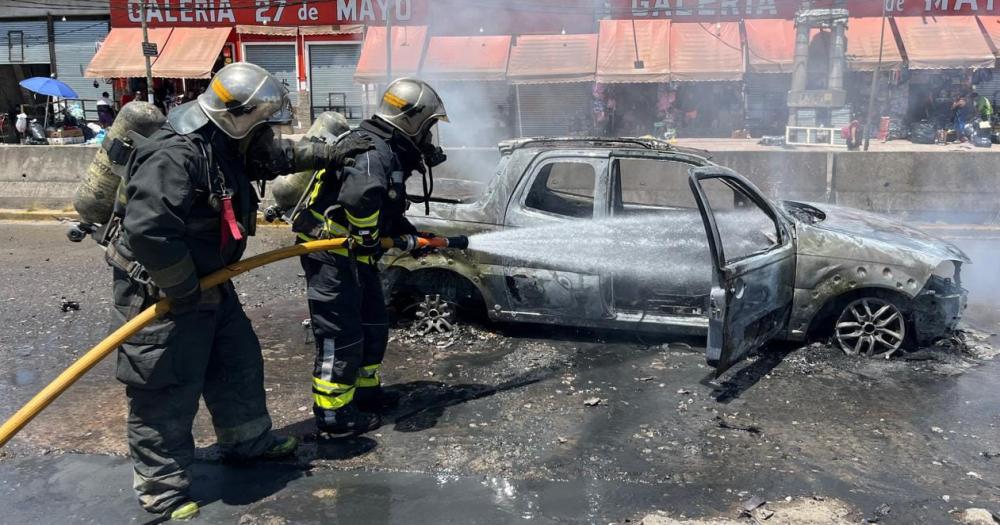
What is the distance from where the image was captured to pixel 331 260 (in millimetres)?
4211

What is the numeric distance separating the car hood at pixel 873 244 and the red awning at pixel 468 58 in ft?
60.8

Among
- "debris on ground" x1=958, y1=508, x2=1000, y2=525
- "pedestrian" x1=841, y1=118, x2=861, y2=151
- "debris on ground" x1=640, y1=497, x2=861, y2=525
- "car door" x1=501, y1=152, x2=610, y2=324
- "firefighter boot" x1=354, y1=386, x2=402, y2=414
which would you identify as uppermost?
"pedestrian" x1=841, y1=118, x2=861, y2=151

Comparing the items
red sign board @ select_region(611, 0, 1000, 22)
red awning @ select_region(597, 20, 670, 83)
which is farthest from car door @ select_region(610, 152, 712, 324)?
red sign board @ select_region(611, 0, 1000, 22)

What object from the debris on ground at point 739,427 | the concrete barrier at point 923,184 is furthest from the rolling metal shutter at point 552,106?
the debris on ground at point 739,427

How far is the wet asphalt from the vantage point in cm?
366

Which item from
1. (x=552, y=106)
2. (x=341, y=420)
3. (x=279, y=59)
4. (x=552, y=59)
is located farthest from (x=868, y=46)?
(x=341, y=420)

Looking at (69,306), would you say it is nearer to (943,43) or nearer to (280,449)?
(280,449)

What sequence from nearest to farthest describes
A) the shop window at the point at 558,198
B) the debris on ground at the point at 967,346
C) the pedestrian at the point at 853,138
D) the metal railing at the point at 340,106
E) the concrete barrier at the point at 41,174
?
1. the debris on ground at the point at 967,346
2. the shop window at the point at 558,198
3. the concrete barrier at the point at 41,174
4. the pedestrian at the point at 853,138
5. the metal railing at the point at 340,106

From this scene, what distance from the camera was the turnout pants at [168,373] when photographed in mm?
3441

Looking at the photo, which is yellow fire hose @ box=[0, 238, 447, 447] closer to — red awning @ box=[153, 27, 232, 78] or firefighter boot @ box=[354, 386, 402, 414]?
firefighter boot @ box=[354, 386, 402, 414]

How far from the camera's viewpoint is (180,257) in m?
3.30

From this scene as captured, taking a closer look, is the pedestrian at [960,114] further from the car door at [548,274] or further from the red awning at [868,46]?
the car door at [548,274]

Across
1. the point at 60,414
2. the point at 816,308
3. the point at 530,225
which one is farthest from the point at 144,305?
the point at 816,308

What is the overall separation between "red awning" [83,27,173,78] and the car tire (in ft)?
81.1
